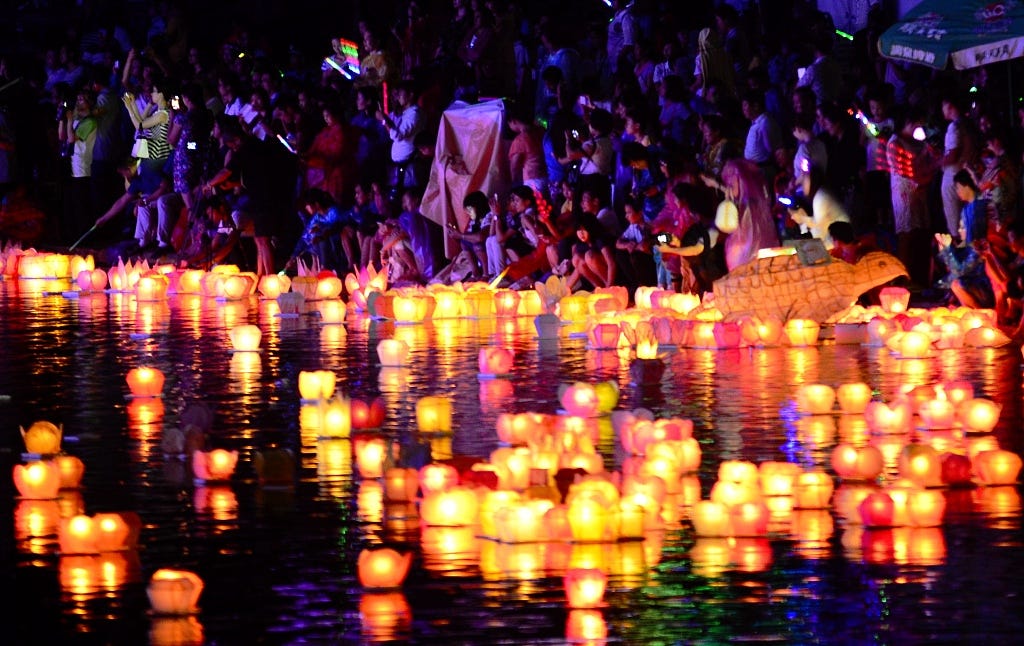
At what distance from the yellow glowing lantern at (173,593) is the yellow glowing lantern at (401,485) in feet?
5.14

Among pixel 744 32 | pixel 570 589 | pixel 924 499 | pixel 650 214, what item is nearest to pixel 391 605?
pixel 570 589

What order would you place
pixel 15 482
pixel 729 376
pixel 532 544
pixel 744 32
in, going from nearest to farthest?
pixel 532 544, pixel 15 482, pixel 729 376, pixel 744 32

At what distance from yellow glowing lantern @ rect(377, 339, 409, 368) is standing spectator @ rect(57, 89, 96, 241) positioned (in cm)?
1221

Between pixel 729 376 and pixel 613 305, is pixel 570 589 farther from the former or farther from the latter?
pixel 613 305

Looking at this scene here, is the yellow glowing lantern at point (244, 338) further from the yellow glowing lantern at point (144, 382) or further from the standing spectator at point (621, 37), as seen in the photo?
the standing spectator at point (621, 37)

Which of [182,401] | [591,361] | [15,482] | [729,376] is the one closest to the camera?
[15,482]

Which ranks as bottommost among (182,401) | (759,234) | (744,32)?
(182,401)

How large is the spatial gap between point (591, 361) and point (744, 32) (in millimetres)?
6435

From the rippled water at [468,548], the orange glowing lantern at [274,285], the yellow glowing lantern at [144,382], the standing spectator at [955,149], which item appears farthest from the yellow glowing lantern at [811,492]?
the orange glowing lantern at [274,285]

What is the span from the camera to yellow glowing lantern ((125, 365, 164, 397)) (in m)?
9.43

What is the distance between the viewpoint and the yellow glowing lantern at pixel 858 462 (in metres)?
6.64

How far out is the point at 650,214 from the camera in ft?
48.7

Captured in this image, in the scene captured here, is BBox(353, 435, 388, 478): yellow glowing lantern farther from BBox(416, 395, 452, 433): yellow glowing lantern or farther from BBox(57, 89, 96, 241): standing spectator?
BBox(57, 89, 96, 241): standing spectator

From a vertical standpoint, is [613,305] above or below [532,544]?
above
